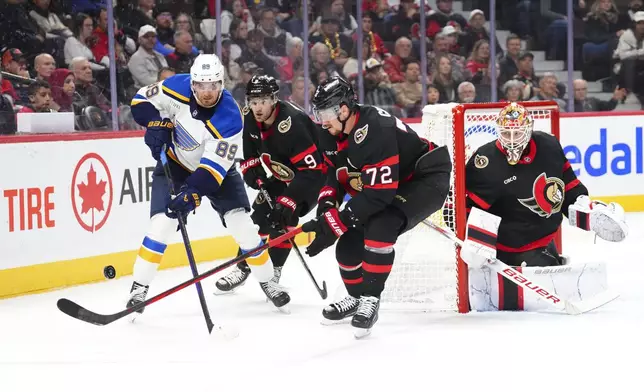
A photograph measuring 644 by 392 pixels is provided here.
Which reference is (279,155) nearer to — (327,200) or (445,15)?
(327,200)

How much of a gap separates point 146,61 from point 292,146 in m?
1.99

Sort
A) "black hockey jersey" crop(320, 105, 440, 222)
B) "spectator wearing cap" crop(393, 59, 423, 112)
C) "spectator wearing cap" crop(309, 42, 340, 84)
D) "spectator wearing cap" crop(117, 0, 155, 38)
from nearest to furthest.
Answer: "black hockey jersey" crop(320, 105, 440, 222)
"spectator wearing cap" crop(117, 0, 155, 38)
"spectator wearing cap" crop(309, 42, 340, 84)
"spectator wearing cap" crop(393, 59, 423, 112)

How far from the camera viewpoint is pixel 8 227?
5035mm

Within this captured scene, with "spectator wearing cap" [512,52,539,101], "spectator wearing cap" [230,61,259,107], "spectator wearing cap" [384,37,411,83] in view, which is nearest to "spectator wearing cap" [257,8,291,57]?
"spectator wearing cap" [230,61,259,107]

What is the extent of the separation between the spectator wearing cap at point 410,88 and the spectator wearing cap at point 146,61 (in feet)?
6.80

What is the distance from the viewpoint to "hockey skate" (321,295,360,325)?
4191mm

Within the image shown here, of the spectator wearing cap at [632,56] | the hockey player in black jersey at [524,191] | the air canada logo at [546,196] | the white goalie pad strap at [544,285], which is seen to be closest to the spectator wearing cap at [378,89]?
the spectator wearing cap at [632,56]

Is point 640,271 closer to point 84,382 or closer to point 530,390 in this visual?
point 530,390

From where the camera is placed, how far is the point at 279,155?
4777 millimetres

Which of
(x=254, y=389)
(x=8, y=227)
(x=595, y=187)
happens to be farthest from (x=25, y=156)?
(x=595, y=187)

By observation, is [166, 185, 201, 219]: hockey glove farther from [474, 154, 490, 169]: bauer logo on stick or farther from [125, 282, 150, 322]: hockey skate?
[474, 154, 490, 169]: bauer logo on stick

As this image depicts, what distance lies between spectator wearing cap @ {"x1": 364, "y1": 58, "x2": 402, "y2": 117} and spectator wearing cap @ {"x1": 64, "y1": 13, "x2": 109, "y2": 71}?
232 centimetres

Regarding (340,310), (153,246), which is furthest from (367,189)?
(153,246)

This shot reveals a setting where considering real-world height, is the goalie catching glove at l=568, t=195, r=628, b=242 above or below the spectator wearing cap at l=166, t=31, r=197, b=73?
below
